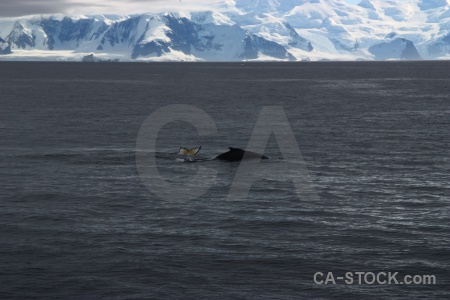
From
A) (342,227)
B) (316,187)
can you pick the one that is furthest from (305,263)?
(316,187)

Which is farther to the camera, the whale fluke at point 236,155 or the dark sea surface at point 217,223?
the whale fluke at point 236,155

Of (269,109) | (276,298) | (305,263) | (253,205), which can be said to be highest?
(269,109)

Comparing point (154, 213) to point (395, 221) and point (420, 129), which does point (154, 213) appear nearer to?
point (395, 221)

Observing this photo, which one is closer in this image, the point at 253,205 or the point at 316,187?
the point at 253,205

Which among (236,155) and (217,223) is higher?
(236,155)

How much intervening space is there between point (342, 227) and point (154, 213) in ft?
31.3

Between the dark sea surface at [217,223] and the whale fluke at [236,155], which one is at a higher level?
the whale fluke at [236,155]

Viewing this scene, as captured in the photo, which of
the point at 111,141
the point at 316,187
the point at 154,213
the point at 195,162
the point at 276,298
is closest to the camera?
the point at 276,298

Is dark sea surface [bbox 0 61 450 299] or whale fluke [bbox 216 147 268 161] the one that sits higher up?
whale fluke [bbox 216 147 268 161]

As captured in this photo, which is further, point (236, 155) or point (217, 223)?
point (236, 155)

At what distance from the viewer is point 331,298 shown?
87.7 ft

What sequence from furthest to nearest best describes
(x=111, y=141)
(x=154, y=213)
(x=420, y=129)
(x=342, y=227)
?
(x=420, y=129) < (x=111, y=141) < (x=154, y=213) < (x=342, y=227)

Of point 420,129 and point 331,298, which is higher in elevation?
point 420,129

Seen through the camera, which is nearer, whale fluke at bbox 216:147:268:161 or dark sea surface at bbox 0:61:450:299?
dark sea surface at bbox 0:61:450:299
